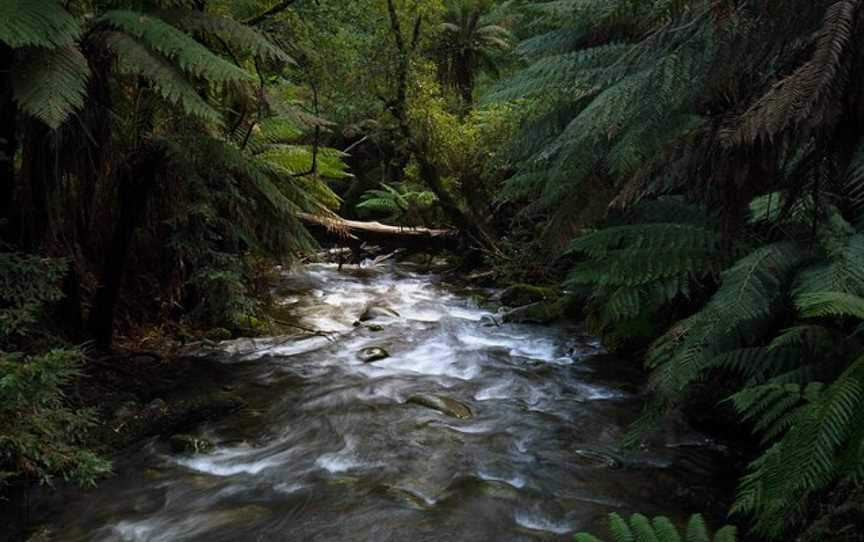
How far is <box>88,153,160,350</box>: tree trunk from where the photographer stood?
4258 mm

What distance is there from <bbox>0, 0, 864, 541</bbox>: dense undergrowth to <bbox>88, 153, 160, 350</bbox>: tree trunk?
16 mm

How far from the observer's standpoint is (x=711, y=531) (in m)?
2.93

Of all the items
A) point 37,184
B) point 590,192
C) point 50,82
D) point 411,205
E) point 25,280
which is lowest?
point 411,205

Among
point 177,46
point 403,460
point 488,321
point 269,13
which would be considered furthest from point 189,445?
point 488,321

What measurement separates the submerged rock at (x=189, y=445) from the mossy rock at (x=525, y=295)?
4884mm

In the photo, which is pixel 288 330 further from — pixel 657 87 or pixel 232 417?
pixel 657 87

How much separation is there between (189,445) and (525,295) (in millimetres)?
5167

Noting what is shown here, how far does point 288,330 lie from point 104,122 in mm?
3395

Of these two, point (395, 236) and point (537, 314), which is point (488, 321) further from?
point (395, 236)

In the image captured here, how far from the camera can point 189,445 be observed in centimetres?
386

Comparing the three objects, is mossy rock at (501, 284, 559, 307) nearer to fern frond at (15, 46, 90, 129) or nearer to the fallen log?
the fallen log

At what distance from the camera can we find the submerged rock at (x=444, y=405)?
15.1 feet

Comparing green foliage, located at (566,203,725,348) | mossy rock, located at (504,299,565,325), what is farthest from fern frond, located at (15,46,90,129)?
mossy rock, located at (504,299,565,325)

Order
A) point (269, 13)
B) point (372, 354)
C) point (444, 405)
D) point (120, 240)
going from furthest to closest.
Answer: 1. point (372, 354)
2. point (269, 13)
3. point (444, 405)
4. point (120, 240)
